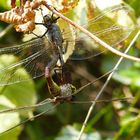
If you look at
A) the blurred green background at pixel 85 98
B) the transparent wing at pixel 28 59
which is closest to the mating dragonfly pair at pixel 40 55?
the transparent wing at pixel 28 59

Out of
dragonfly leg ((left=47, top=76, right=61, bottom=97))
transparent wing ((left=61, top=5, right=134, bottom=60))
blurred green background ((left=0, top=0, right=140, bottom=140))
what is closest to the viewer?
dragonfly leg ((left=47, top=76, right=61, bottom=97))

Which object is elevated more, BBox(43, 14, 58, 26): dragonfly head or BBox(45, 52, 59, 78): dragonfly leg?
BBox(43, 14, 58, 26): dragonfly head

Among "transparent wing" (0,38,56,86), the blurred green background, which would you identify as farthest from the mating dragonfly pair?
the blurred green background

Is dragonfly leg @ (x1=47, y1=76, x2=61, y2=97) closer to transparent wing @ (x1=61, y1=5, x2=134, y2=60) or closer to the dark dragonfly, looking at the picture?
the dark dragonfly

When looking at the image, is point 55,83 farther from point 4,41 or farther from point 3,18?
point 4,41

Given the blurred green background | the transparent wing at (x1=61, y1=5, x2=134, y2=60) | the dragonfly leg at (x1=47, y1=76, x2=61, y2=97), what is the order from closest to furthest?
the dragonfly leg at (x1=47, y1=76, x2=61, y2=97)
the transparent wing at (x1=61, y1=5, x2=134, y2=60)
the blurred green background

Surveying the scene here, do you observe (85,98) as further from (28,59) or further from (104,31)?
(28,59)

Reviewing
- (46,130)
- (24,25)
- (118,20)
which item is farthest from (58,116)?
(24,25)
